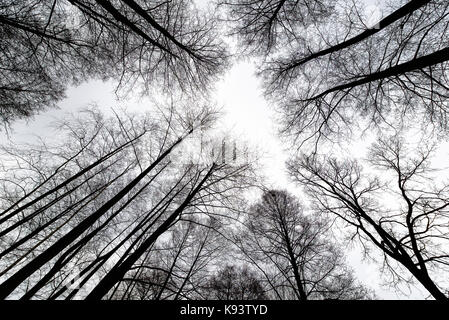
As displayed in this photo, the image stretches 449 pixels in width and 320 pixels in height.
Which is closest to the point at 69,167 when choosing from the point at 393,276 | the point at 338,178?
the point at 338,178

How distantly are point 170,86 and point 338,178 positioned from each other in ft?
25.4

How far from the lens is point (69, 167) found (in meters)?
6.05

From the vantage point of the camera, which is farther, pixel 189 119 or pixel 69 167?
pixel 189 119

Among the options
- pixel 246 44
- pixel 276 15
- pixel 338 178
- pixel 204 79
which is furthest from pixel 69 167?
pixel 338 178
